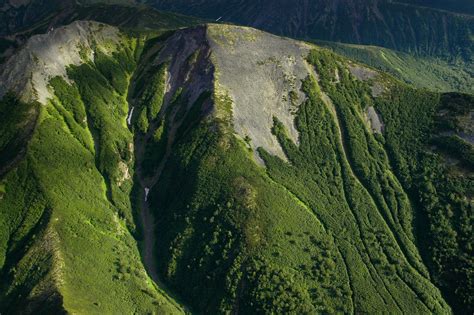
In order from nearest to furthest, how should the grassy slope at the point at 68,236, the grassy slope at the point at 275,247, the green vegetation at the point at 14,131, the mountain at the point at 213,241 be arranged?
the grassy slope at the point at 68,236 → the mountain at the point at 213,241 → the grassy slope at the point at 275,247 → the green vegetation at the point at 14,131

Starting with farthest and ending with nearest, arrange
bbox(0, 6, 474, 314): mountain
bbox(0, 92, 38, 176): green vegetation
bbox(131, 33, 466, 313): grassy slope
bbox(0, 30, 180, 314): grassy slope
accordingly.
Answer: bbox(0, 92, 38, 176): green vegetation, bbox(131, 33, 466, 313): grassy slope, bbox(0, 6, 474, 314): mountain, bbox(0, 30, 180, 314): grassy slope

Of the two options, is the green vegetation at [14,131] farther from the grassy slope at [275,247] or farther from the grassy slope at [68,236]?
the grassy slope at [275,247]

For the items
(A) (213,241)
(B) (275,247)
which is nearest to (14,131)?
(A) (213,241)

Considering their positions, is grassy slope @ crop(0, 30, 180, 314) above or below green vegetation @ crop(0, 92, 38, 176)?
below

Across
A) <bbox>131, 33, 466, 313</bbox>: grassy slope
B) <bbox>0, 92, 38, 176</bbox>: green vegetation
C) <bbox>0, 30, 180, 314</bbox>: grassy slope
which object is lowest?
<bbox>131, 33, 466, 313</bbox>: grassy slope

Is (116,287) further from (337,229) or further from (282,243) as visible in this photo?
(337,229)

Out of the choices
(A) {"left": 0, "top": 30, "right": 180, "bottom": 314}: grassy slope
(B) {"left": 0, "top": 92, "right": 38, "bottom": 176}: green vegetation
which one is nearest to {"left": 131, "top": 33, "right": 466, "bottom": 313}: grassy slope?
(A) {"left": 0, "top": 30, "right": 180, "bottom": 314}: grassy slope

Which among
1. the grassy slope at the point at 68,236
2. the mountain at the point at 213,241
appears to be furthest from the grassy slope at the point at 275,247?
the grassy slope at the point at 68,236

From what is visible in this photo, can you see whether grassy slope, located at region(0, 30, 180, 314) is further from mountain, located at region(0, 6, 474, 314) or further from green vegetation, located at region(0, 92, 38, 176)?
green vegetation, located at region(0, 92, 38, 176)

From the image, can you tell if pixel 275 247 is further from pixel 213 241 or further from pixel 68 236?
pixel 68 236

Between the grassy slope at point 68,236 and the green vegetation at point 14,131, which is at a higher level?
A: the green vegetation at point 14,131
